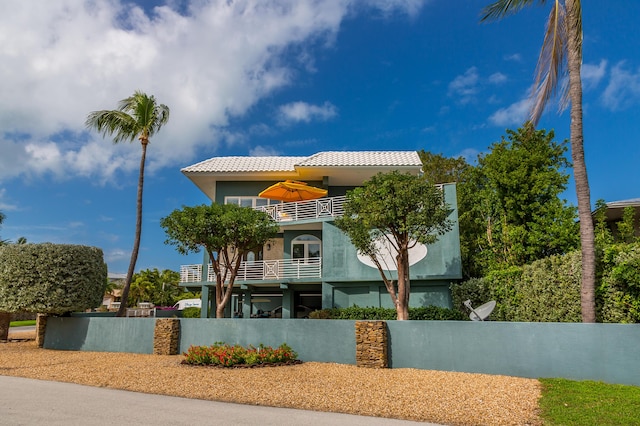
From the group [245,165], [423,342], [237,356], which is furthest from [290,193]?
[423,342]

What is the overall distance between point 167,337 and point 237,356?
3374 mm

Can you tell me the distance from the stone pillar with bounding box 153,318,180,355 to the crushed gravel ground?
938mm

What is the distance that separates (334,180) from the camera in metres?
22.6

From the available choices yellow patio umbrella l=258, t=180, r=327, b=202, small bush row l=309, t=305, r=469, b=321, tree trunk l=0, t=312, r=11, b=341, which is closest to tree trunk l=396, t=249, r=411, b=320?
A: small bush row l=309, t=305, r=469, b=321

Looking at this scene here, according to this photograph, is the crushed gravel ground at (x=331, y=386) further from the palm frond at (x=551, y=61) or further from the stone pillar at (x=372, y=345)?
the palm frond at (x=551, y=61)

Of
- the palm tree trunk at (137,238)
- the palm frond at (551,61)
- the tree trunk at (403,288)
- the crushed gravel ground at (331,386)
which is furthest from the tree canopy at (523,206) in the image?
the palm tree trunk at (137,238)

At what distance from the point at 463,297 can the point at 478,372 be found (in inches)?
252

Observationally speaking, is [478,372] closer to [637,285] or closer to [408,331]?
[408,331]

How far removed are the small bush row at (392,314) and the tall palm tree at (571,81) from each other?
6.02 meters

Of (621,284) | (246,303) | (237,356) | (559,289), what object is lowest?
(237,356)

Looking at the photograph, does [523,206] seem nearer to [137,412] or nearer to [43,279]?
[137,412]

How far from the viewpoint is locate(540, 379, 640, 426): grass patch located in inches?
264

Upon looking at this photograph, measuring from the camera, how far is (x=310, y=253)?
2114 cm

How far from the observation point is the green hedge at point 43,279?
15039 millimetres
